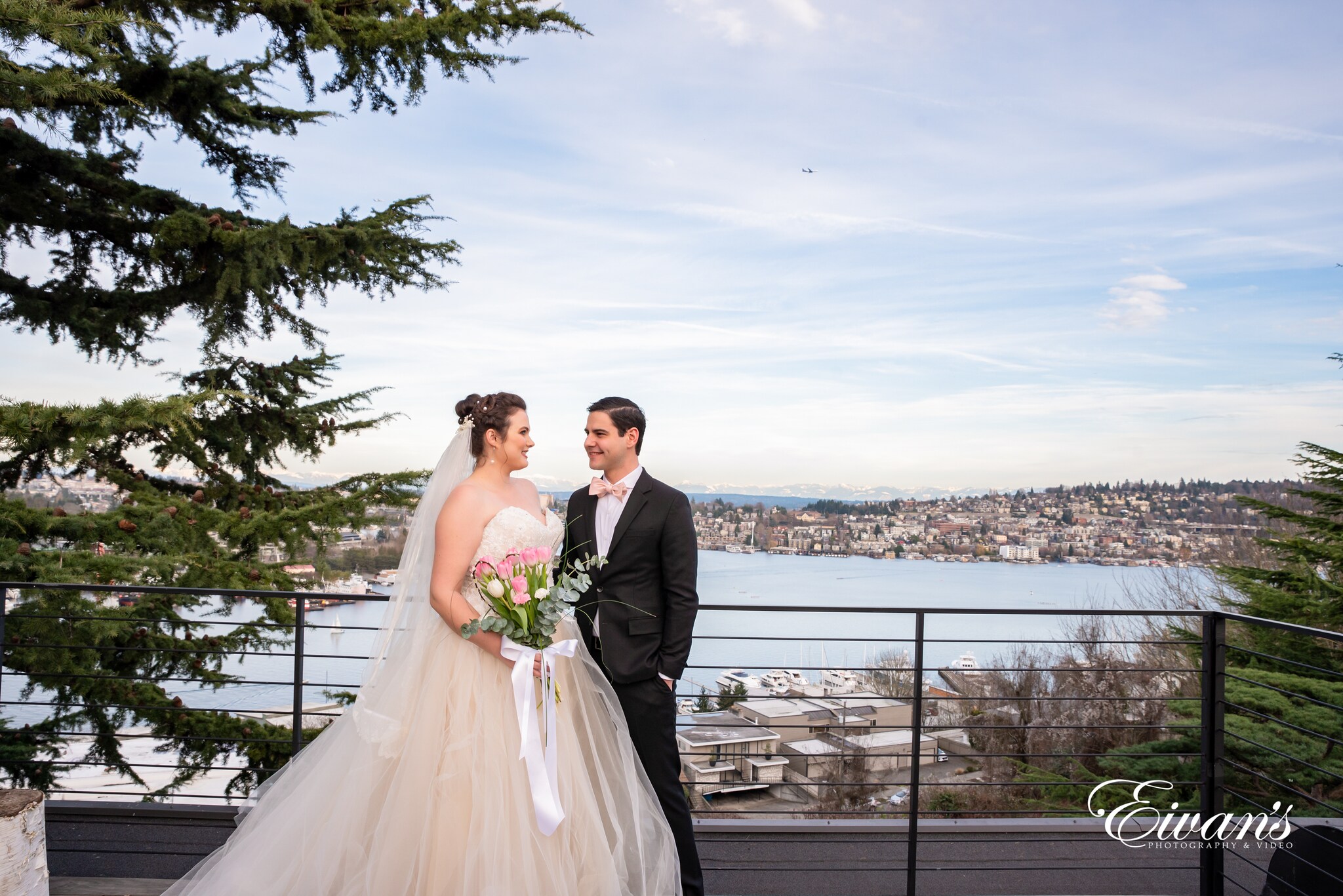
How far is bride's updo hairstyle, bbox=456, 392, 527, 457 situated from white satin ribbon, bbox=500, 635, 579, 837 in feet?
2.15

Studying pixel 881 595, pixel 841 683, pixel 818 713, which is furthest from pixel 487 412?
pixel 881 595

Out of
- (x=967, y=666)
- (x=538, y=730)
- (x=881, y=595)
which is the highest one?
(x=538, y=730)

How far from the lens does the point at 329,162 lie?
28.7ft

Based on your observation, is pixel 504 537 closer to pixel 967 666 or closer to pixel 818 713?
pixel 967 666

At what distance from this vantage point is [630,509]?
2.66 meters

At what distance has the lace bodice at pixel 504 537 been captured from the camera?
2.52 metres

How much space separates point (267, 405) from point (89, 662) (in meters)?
2.64

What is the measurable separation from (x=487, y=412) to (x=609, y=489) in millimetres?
476

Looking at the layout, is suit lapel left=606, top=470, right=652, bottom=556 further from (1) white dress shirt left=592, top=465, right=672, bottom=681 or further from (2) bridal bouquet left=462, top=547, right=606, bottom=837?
(2) bridal bouquet left=462, top=547, right=606, bottom=837

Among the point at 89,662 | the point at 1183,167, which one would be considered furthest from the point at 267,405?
the point at 1183,167

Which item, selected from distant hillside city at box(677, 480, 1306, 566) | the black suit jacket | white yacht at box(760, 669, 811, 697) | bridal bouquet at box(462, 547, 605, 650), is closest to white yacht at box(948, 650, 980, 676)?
white yacht at box(760, 669, 811, 697)

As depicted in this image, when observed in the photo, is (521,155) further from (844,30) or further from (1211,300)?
(1211,300)

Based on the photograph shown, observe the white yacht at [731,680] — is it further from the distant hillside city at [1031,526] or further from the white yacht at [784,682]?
the distant hillside city at [1031,526]

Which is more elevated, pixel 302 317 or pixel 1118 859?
pixel 302 317
